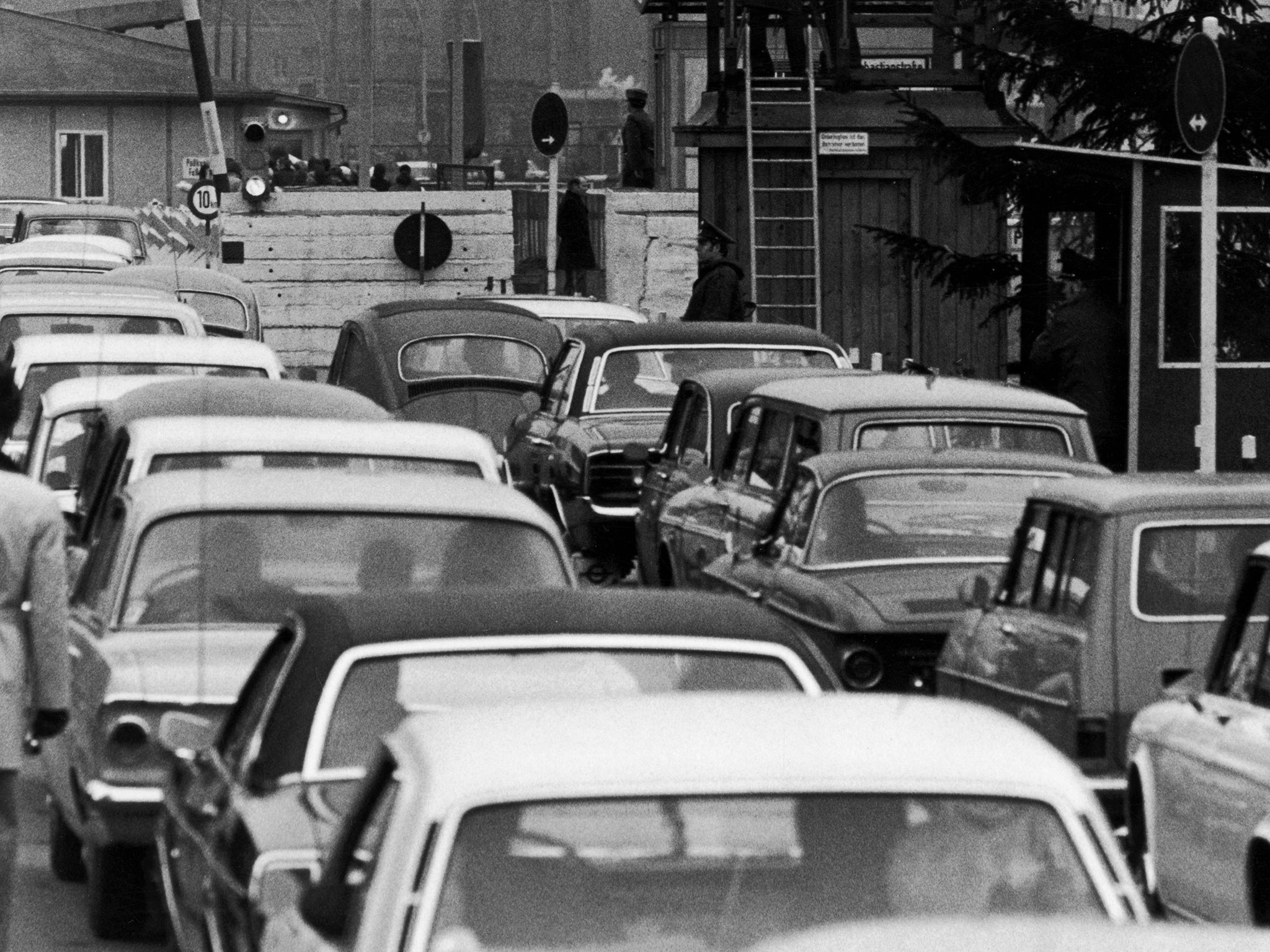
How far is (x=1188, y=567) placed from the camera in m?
8.92

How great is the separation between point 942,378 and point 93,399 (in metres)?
4.01

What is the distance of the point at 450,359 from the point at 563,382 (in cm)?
203

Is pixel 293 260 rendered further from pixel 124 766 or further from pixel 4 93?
pixel 4 93

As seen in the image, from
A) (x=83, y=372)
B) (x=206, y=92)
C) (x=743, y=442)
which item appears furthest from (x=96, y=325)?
(x=206, y=92)

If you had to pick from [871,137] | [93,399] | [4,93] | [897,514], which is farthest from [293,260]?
[4,93]

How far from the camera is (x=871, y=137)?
2975 cm

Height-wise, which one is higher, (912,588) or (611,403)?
(611,403)

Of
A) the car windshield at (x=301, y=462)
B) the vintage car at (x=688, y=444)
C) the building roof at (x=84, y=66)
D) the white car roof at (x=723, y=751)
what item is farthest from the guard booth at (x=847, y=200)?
the building roof at (x=84, y=66)

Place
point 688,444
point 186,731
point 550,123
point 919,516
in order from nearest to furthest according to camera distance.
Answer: point 186,731 < point 919,516 < point 688,444 < point 550,123

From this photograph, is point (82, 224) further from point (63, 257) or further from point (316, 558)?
point (316, 558)

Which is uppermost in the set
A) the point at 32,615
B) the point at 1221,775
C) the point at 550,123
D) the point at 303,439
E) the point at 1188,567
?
the point at 550,123

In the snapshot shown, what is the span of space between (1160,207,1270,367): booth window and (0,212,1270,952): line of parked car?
2.35m

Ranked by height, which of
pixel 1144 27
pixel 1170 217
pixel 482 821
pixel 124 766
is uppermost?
pixel 1144 27

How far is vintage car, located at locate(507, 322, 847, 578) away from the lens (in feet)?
55.0
